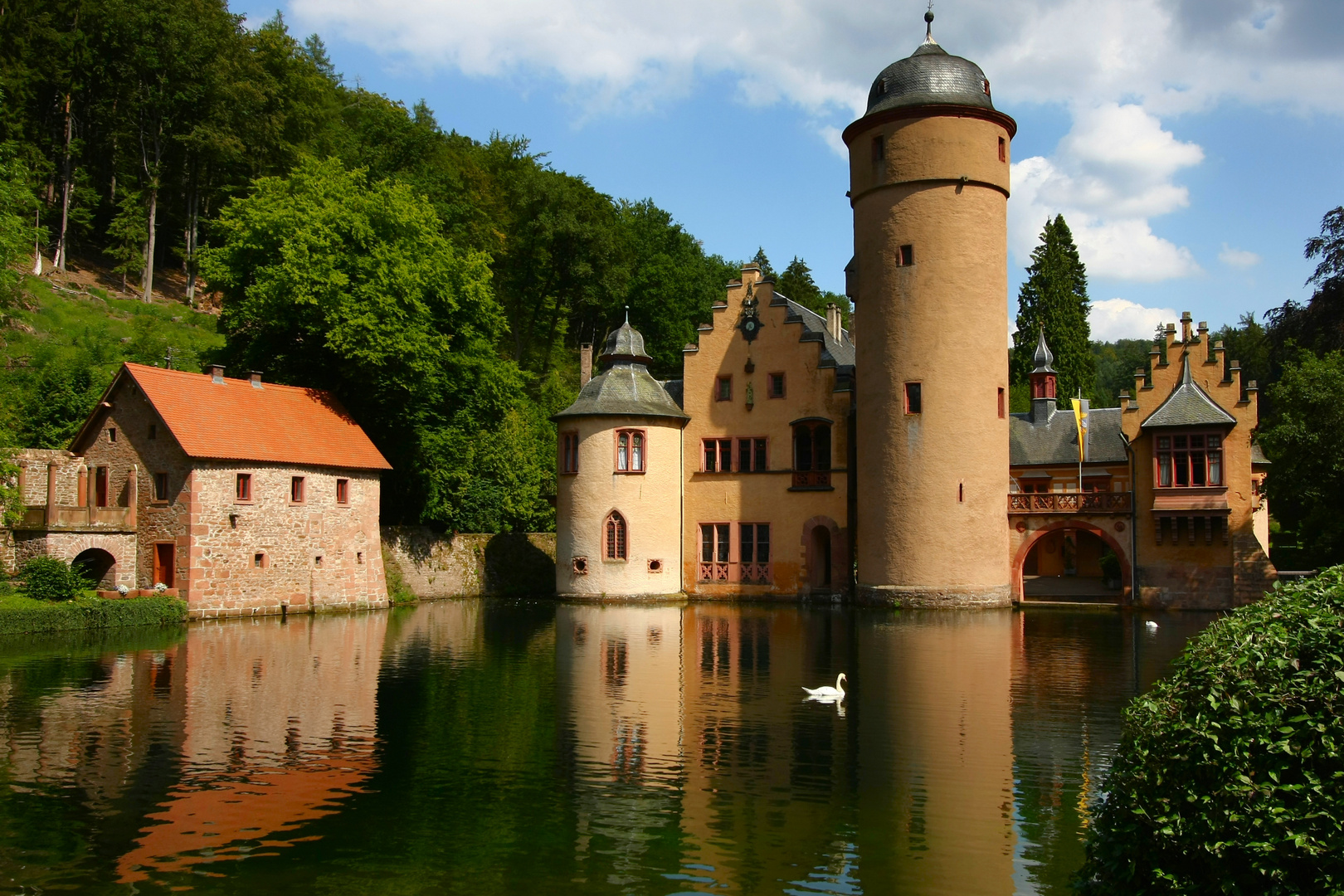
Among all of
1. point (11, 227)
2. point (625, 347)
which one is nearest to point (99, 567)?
point (11, 227)

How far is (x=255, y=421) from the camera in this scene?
3136 centimetres

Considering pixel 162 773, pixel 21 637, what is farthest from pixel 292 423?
pixel 162 773

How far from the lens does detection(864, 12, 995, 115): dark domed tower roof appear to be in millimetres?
33344

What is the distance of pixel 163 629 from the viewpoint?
86.8 ft

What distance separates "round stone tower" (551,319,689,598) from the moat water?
43.4 ft

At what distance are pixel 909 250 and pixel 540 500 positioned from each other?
743 inches

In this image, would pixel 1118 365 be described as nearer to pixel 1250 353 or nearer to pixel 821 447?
pixel 1250 353

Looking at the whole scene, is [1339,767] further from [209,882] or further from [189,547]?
[189,547]

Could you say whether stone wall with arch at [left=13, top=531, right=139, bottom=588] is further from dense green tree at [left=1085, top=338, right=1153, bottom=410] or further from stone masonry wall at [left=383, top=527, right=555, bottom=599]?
dense green tree at [left=1085, top=338, right=1153, bottom=410]

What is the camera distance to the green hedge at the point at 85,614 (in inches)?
962

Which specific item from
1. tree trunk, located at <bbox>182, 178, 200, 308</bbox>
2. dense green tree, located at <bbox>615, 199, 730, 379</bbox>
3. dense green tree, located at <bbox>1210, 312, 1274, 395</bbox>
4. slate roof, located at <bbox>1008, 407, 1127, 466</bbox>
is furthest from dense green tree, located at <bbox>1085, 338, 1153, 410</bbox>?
tree trunk, located at <bbox>182, 178, 200, 308</bbox>

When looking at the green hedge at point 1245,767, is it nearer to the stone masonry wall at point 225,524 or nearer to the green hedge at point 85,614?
the green hedge at point 85,614

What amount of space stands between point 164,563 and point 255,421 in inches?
187

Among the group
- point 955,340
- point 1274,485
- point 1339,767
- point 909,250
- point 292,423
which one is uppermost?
point 909,250
